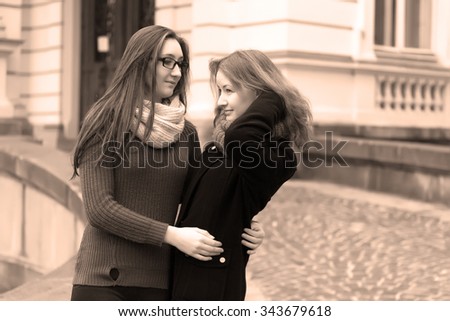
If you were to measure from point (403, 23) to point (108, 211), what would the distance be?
1148 centimetres

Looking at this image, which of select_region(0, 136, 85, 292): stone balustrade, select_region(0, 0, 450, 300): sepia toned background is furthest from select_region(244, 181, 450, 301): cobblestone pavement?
select_region(0, 136, 85, 292): stone balustrade

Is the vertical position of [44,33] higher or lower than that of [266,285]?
higher

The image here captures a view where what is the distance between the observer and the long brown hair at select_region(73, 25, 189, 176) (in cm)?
310

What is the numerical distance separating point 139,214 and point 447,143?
36.6 ft

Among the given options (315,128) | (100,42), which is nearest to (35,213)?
(315,128)

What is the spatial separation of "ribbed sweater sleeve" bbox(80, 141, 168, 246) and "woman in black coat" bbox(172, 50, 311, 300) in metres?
0.12

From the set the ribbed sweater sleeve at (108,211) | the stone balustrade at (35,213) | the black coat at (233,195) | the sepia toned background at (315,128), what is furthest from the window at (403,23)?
the ribbed sweater sleeve at (108,211)

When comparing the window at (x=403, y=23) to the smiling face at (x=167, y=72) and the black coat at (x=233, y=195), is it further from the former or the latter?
the black coat at (x=233, y=195)

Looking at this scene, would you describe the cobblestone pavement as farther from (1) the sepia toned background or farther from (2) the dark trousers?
(2) the dark trousers

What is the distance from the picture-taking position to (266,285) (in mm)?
6746

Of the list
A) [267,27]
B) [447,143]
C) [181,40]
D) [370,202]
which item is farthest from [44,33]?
[181,40]

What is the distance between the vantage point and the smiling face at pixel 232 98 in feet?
10.2

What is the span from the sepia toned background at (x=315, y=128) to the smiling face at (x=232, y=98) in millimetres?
3341

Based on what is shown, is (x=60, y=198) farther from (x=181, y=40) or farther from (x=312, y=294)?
(x=181, y=40)
